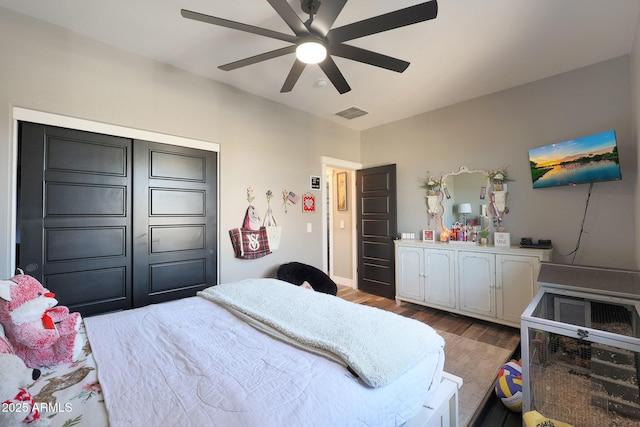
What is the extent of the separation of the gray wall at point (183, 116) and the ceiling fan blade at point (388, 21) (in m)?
1.74

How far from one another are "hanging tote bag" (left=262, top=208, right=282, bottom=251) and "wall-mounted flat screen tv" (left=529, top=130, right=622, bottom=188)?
9.59 feet

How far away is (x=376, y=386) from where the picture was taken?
0.99m

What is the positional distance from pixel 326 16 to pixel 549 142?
9.16ft

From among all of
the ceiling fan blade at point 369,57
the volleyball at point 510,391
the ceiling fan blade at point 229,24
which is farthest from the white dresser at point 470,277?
the ceiling fan blade at point 229,24

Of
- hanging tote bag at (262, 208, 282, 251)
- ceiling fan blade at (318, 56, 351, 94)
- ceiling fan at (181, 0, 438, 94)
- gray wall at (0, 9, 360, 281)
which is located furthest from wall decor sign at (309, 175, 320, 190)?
ceiling fan at (181, 0, 438, 94)

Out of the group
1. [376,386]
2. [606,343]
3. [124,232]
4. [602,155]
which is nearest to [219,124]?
[124,232]

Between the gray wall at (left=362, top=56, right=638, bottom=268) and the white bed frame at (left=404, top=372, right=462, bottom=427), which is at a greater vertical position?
the gray wall at (left=362, top=56, right=638, bottom=268)

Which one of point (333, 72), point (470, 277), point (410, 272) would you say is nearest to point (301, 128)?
point (333, 72)

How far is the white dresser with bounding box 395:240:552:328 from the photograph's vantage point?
280 cm

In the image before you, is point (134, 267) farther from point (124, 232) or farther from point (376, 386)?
point (376, 386)

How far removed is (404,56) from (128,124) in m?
2.54

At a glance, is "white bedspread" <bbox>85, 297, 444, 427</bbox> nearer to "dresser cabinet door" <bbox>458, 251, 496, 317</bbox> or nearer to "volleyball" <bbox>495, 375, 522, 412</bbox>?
"volleyball" <bbox>495, 375, 522, 412</bbox>

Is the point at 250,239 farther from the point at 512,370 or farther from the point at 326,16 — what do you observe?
the point at 512,370

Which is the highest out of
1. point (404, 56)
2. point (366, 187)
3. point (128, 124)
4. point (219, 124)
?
point (404, 56)
